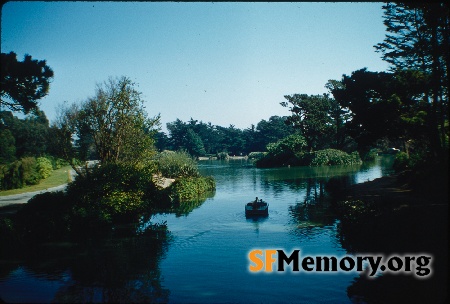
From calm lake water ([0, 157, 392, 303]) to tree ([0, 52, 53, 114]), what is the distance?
9.51m

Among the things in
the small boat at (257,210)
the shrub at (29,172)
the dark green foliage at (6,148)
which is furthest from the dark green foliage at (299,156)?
the dark green foliage at (6,148)

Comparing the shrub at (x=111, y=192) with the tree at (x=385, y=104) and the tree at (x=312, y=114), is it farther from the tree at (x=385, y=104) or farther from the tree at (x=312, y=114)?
the tree at (x=312, y=114)

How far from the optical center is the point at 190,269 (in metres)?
15.3

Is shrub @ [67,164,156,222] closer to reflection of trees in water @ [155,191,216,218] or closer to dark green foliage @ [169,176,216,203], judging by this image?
reflection of trees in water @ [155,191,216,218]

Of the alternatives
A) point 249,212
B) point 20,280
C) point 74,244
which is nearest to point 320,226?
point 249,212

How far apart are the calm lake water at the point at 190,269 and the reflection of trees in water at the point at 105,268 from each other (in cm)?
4

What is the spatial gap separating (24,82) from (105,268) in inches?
516

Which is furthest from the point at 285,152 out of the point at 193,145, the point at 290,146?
the point at 193,145

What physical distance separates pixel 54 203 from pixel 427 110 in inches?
1114

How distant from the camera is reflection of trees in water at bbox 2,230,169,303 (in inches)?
488

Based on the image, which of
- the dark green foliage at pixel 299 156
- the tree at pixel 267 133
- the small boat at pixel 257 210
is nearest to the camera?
the small boat at pixel 257 210

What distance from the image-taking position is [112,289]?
12891 millimetres

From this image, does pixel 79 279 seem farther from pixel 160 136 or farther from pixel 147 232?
pixel 160 136

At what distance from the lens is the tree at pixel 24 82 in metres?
18.9
